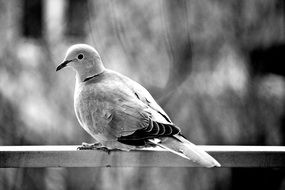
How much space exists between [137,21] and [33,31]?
0.59 m

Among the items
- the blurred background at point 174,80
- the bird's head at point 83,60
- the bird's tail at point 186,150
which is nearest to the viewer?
the bird's tail at point 186,150

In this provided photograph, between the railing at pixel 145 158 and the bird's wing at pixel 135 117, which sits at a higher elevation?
the bird's wing at pixel 135 117

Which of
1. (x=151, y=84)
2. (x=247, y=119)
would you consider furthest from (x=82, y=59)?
(x=247, y=119)

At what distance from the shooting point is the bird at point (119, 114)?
0.94 metres

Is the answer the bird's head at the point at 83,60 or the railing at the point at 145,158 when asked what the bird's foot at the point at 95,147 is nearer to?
the railing at the point at 145,158

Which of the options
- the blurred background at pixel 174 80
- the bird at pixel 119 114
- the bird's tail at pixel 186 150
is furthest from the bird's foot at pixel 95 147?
the blurred background at pixel 174 80

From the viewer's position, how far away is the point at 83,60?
118 centimetres

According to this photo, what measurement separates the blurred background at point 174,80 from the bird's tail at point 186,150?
1317mm

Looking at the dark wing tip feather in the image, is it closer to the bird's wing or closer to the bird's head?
the bird's wing

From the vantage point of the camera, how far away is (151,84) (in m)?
2.34

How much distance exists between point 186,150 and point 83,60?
1.36 ft

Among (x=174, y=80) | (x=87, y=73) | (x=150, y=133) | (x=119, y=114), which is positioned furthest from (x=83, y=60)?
(x=174, y=80)

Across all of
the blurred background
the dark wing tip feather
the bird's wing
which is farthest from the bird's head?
the blurred background

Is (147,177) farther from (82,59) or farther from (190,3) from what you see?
(82,59)
